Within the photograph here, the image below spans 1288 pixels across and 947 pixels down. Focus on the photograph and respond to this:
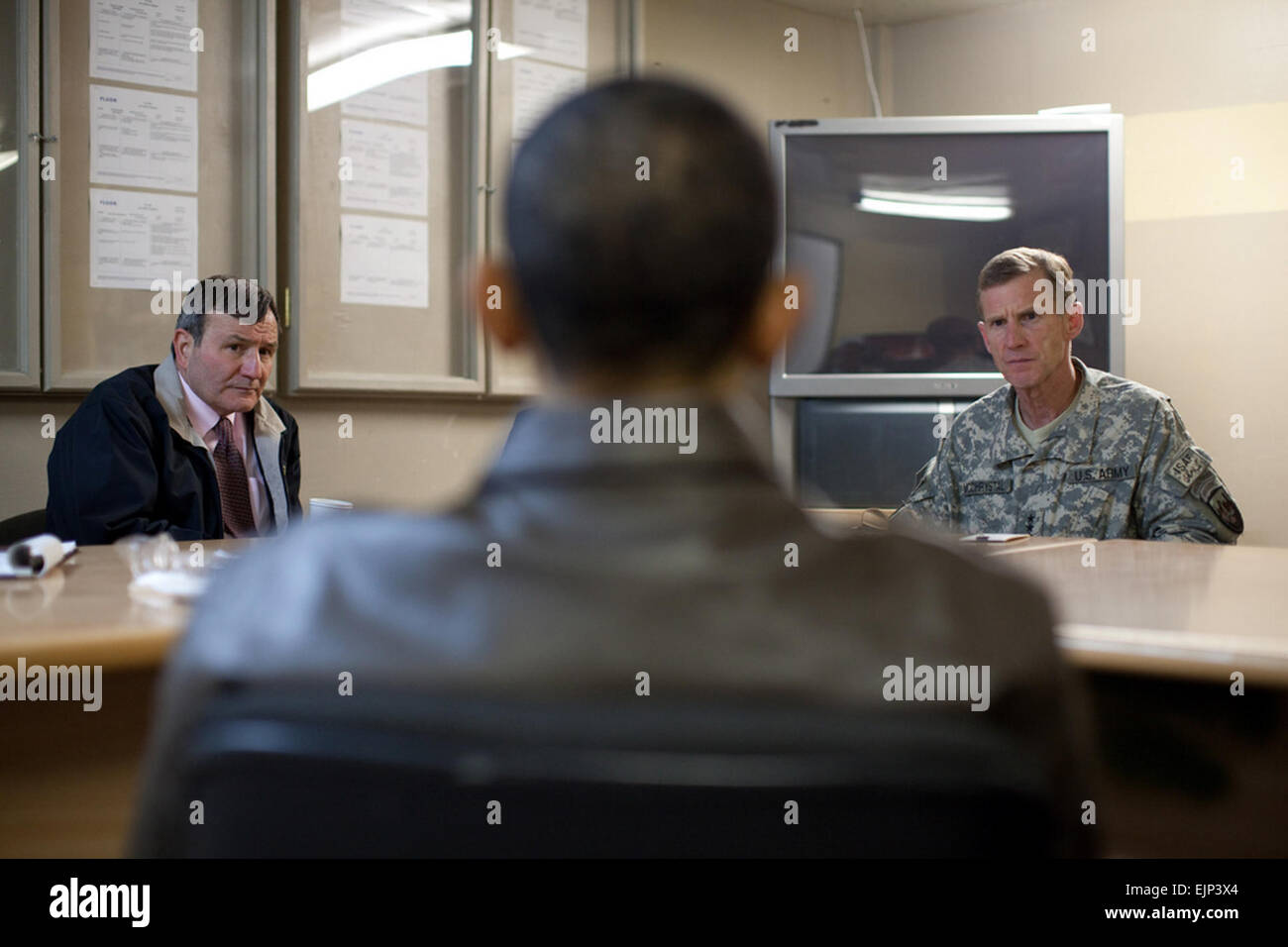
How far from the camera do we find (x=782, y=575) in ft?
2.09

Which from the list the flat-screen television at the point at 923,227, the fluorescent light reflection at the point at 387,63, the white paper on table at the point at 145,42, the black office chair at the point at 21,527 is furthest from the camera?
the flat-screen television at the point at 923,227

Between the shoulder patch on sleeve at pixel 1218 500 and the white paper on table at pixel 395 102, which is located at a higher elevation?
the white paper on table at pixel 395 102

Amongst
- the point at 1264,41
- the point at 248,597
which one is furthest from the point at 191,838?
the point at 1264,41

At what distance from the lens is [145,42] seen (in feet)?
11.2

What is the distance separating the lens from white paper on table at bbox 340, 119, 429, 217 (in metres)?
3.84

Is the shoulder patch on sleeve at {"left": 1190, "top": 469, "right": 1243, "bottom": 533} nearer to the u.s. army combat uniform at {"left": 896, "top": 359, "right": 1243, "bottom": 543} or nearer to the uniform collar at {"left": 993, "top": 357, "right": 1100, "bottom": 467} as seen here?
the u.s. army combat uniform at {"left": 896, "top": 359, "right": 1243, "bottom": 543}

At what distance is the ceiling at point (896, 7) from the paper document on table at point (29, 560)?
4123 millimetres

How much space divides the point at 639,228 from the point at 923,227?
4073 millimetres

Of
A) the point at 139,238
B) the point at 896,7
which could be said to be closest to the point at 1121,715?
the point at 139,238

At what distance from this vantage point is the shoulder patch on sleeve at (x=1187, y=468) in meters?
2.69

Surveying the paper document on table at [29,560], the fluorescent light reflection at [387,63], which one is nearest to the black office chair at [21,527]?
the paper document on table at [29,560]

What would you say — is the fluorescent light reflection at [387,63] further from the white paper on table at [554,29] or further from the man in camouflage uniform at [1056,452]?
the man in camouflage uniform at [1056,452]

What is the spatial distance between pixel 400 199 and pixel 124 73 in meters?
0.90

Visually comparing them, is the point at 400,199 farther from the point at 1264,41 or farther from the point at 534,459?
the point at 534,459
